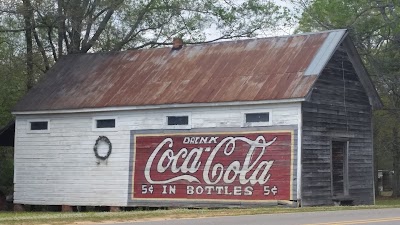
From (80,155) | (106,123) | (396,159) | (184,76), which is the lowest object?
(80,155)

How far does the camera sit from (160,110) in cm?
3048

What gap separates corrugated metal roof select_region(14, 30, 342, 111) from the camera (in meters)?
28.7

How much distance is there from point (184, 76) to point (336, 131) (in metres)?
6.30

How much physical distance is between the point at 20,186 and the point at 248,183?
36.0 ft

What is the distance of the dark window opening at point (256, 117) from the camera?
28.2 m

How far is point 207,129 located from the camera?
29.4 meters

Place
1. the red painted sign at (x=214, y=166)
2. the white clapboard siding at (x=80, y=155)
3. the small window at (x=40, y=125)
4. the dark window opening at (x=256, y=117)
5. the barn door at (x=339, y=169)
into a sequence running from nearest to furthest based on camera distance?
the red painted sign at (x=214, y=166) → the dark window opening at (x=256, y=117) → the barn door at (x=339, y=169) → the white clapboard siding at (x=80, y=155) → the small window at (x=40, y=125)

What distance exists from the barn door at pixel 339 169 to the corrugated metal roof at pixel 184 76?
11.3 ft

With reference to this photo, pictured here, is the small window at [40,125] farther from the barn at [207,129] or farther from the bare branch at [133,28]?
the bare branch at [133,28]

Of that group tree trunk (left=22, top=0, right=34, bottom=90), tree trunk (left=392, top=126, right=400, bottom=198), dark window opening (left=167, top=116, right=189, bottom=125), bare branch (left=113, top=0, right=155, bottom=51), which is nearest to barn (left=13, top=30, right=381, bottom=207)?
dark window opening (left=167, top=116, right=189, bottom=125)

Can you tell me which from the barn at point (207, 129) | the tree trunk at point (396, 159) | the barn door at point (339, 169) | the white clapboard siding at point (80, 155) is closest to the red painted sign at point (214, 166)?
the barn at point (207, 129)

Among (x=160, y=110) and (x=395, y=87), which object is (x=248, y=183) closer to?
(x=160, y=110)

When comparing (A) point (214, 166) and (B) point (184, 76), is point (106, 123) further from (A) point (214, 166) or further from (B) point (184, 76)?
(A) point (214, 166)

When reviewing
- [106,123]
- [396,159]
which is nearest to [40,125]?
[106,123]
